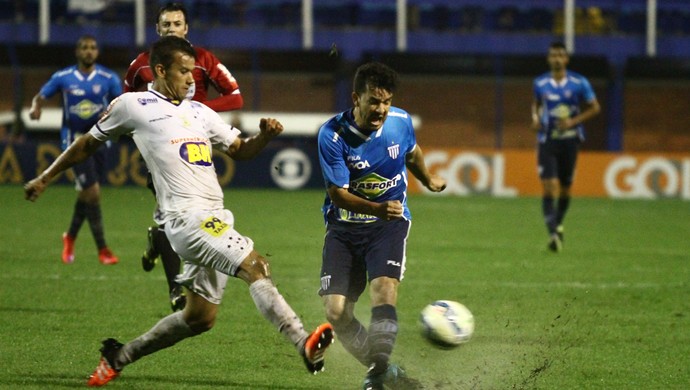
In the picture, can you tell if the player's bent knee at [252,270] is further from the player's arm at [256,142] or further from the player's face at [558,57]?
the player's face at [558,57]

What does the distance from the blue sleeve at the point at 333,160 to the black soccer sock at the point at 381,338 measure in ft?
2.44

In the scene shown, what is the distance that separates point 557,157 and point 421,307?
5692mm

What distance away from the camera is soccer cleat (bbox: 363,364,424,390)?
226 inches

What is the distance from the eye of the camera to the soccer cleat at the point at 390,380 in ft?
18.8

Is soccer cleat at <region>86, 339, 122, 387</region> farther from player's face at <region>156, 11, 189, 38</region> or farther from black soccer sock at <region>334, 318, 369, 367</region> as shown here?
player's face at <region>156, 11, 189, 38</region>

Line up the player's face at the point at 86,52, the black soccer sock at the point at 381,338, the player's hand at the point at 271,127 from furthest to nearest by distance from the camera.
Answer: the player's face at the point at 86,52
the black soccer sock at the point at 381,338
the player's hand at the point at 271,127

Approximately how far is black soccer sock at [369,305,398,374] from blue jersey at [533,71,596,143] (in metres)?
8.82

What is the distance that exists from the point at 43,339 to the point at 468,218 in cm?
1168

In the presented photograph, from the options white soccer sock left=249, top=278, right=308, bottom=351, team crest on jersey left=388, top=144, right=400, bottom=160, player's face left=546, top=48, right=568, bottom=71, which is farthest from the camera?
player's face left=546, top=48, right=568, bottom=71

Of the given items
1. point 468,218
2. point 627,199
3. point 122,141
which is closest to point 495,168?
point 627,199

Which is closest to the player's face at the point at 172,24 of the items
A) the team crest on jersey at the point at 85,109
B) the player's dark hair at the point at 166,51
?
the player's dark hair at the point at 166,51

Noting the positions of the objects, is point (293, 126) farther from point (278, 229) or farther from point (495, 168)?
point (278, 229)

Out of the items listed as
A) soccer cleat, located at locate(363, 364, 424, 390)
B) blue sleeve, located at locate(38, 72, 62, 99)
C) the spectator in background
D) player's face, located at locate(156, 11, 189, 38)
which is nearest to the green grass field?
soccer cleat, located at locate(363, 364, 424, 390)

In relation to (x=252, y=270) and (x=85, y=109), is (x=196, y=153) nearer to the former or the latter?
(x=252, y=270)
